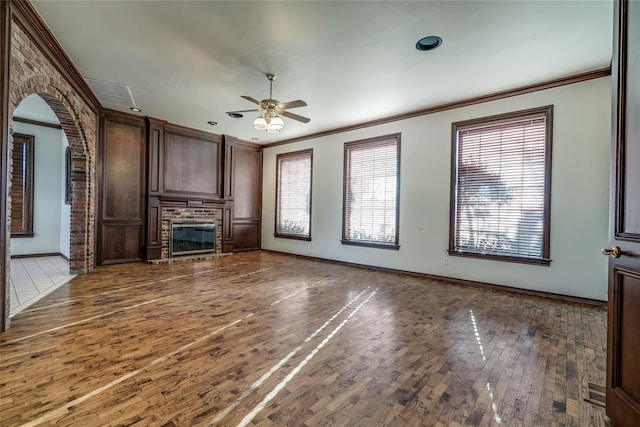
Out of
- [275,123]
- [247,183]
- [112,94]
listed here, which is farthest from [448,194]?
[112,94]

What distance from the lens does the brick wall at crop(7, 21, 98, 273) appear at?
2.84 metres

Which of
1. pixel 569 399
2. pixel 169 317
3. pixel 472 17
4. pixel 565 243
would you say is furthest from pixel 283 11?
pixel 565 243

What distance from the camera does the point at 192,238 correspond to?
6.97 meters

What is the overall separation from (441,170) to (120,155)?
6062mm

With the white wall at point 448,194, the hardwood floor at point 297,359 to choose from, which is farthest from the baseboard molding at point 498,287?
the hardwood floor at point 297,359

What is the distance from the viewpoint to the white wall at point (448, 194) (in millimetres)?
3879

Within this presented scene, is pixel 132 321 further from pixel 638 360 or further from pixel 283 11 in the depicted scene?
pixel 638 360

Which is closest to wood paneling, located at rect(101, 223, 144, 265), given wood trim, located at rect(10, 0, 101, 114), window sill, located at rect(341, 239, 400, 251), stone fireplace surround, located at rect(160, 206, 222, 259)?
stone fireplace surround, located at rect(160, 206, 222, 259)

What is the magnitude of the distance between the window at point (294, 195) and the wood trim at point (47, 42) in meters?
4.25

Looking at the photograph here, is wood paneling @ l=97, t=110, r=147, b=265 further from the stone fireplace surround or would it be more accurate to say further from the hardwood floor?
the hardwood floor

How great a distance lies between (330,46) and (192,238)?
17.5 feet

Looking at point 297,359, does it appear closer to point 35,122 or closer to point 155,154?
point 155,154

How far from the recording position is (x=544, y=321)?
10.8 ft

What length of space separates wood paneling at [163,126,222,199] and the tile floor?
239cm
